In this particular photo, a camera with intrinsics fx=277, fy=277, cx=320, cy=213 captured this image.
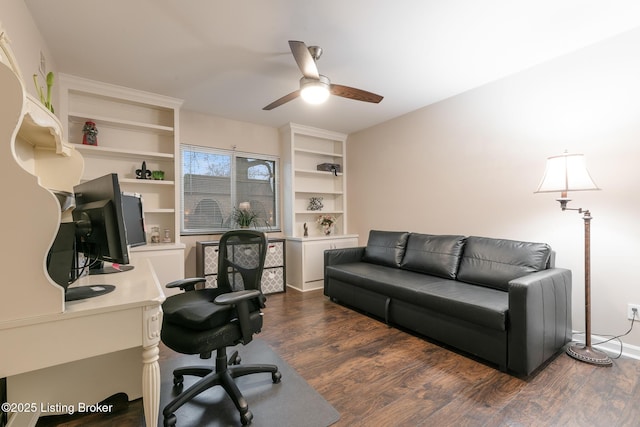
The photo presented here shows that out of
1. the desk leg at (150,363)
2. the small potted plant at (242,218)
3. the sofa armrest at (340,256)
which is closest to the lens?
the desk leg at (150,363)

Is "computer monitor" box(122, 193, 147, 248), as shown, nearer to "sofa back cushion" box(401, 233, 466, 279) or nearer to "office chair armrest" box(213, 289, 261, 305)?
"office chair armrest" box(213, 289, 261, 305)

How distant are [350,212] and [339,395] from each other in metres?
3.39

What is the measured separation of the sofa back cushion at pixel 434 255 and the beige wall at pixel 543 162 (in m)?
0.35

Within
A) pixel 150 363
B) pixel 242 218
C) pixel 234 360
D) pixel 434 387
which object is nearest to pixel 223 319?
pixel 150 363

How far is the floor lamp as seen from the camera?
2081 mm

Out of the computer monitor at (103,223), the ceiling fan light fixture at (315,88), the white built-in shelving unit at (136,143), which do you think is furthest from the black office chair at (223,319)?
the white built-in shelving unit at (136,143)

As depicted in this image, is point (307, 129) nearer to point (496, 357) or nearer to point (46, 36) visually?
point (46, 36)

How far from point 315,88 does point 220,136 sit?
2.25 m

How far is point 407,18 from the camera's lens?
1.98 meters

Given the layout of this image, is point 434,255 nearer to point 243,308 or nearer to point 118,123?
point 243,308

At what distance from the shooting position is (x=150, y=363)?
116 cm

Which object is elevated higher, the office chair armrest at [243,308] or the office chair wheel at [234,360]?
the office chair armrest at [243,308]

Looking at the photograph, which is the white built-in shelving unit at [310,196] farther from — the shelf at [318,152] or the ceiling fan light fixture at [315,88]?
the ceiling fan light fixture at [315,88]

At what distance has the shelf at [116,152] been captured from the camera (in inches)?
116
